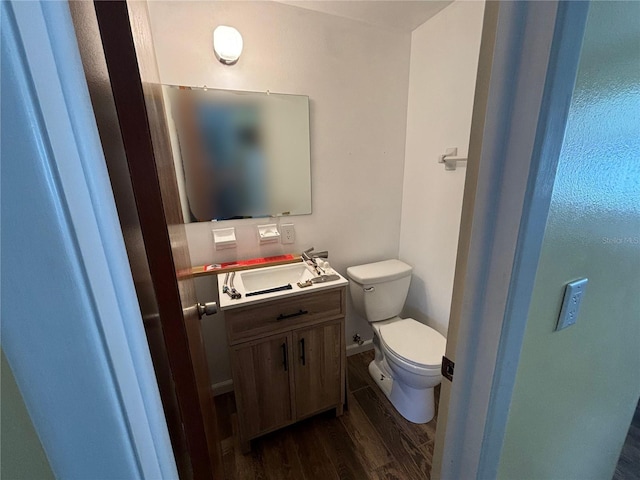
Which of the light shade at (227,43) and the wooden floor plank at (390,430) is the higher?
the light shade at (227,43)

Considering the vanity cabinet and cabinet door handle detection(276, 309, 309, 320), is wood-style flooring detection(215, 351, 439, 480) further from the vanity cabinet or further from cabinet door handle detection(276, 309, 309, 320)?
cabinet door handle detection(276, 309, 309, 320)

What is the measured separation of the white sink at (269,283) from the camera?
124 centimetres

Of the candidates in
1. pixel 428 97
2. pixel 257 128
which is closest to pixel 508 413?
pixel 257 128

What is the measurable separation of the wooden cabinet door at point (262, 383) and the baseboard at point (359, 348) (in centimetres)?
72

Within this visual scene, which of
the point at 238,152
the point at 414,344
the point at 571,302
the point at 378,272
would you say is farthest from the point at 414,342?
the point at 238,152

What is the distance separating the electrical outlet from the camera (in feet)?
5.33

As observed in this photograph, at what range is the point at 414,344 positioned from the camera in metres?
1.50

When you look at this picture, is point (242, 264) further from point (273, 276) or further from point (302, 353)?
Result: point (302, 353)

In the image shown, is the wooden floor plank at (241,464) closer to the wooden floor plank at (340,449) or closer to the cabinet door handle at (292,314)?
the wooden floor plank at (340,449)

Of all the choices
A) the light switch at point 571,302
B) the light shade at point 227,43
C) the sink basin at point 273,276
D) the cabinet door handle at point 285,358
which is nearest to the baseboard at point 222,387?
the cabinet door handle at point 285,358

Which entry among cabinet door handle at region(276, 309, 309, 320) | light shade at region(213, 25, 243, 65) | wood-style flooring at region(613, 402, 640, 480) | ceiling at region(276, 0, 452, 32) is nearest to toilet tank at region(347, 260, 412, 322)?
cabinet door handle at region(276, 309, 309, 320)

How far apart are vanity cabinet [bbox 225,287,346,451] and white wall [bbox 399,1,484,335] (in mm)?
701

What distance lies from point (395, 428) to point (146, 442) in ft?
4.96

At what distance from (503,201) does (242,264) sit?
1.33 m
